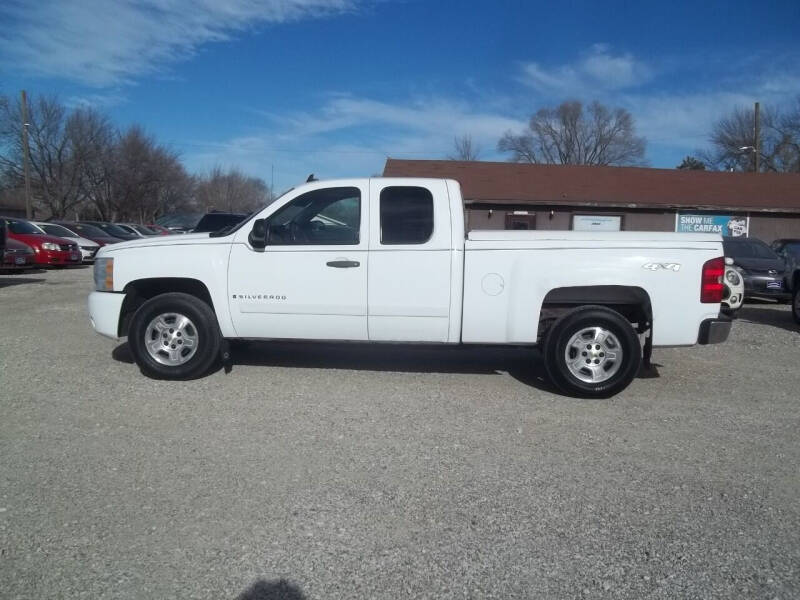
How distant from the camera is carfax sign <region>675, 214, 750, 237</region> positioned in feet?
81.7

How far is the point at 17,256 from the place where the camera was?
1738 cm

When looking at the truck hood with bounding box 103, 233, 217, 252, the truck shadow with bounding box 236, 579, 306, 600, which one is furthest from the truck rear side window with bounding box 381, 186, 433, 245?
the truck shadow with bounding box 236, 579, 306, 600

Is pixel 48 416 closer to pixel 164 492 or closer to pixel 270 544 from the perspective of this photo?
pixel 164 492

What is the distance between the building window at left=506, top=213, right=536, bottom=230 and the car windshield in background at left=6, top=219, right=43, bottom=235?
52.3ft

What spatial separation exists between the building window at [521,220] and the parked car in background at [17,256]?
15.7 m

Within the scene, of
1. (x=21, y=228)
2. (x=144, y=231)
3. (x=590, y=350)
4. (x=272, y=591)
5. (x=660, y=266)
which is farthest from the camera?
(x=144, y=231)

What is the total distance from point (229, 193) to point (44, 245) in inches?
2132

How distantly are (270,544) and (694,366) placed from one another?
5859 mm

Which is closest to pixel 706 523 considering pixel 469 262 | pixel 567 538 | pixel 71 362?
pixel 567 538

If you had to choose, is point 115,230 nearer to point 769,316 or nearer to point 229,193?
point 769,316

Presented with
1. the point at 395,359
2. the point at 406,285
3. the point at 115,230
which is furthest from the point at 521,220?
the point at 406,285

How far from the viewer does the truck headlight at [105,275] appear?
251 inches

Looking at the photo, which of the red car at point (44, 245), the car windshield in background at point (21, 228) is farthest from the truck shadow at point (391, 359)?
the car windshield in background at point (21, 228)

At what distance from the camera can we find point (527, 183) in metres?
25.7
